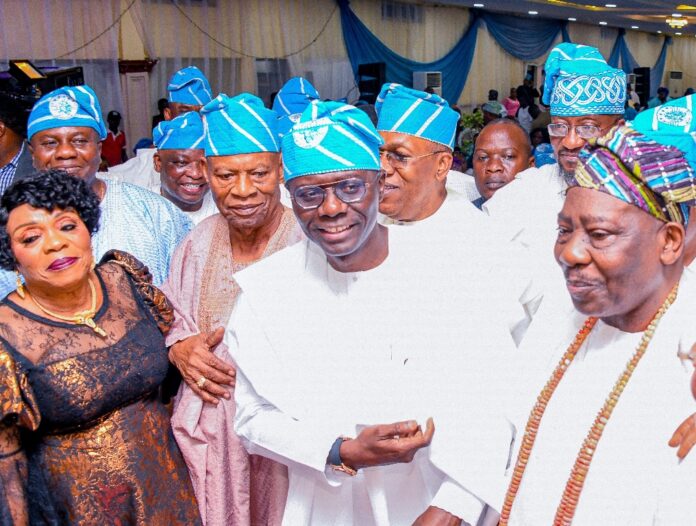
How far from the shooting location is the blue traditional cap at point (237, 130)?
2.35m

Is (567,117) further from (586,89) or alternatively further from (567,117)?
(586,89)

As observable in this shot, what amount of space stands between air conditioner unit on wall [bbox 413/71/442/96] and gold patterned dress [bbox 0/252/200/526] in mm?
12609

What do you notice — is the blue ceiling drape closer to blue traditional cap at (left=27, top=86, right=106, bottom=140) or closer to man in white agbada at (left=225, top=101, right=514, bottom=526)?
blue traditional cap at (left=27, top=86, right=106, bottom=140)

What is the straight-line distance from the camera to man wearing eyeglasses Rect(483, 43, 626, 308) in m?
2.73

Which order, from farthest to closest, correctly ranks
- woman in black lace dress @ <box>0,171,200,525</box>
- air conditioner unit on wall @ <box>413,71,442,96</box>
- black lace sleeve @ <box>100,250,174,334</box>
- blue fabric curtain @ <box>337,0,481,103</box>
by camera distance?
1. air conditioner unit on wall @ <box>413,71,442,96</box>
2. blue fabric curtain @ <box>337,0,481,103</box>
3. black lace sleeve @ <box>100,250,174,334</box>
4. woman in black lace dress @ <box>0,171,200,525</box>

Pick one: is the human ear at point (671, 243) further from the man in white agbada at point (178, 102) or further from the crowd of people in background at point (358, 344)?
the man in white agbada at point (178, 102)

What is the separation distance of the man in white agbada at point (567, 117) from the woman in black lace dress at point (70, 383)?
1.36 meters

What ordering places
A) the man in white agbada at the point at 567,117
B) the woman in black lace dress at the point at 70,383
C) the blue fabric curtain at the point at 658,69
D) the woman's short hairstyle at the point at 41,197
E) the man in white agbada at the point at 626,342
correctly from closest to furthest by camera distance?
the man in white agbada at the point at 626,342
the woman in black lace dress at the point at 70,383
the woman's short hairstyle at the point at 41,197
the man in white agbada at the point at 567,117
the blue fabric curtain at the point at 658,69

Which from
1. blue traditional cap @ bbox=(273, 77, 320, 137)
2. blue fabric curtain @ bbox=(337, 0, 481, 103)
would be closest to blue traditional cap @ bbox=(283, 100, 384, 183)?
blue traditional cap @ bbox=(273, 77, 320, 137)

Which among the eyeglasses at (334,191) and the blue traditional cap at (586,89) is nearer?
the eyeglasses at (334,191)

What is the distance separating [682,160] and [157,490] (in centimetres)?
151

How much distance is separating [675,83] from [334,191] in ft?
86.1

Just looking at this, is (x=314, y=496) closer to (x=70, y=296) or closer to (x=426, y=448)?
(x=426, y=448)

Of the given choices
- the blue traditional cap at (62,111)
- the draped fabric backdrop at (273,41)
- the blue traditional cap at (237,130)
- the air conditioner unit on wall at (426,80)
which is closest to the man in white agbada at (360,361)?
the blue traditional cap at (237,130)
